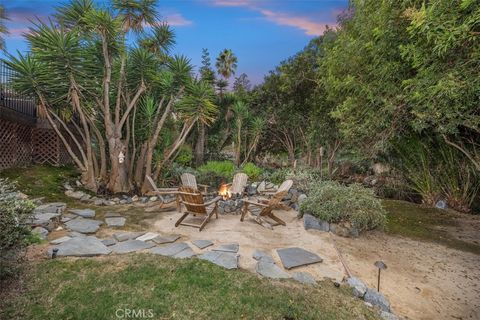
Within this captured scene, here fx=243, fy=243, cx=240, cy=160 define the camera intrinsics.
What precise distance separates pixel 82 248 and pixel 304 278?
117 inches

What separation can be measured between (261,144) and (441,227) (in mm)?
9466

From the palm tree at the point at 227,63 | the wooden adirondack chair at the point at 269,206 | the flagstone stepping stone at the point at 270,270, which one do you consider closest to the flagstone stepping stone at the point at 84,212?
the wooden adirondack chair at the point at 269,206

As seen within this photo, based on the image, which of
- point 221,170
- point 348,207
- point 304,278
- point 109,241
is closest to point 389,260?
point 348,207

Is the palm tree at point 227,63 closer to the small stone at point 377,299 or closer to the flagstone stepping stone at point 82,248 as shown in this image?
the flagstone stepping stone at point 82,248

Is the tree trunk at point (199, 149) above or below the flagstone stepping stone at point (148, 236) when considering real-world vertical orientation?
above

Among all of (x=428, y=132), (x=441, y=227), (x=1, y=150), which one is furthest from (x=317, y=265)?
(x=1, y=150)

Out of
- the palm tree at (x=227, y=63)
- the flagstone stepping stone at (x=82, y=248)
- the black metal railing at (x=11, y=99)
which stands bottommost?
the flagstone stepping stone at (x=82, y=248)

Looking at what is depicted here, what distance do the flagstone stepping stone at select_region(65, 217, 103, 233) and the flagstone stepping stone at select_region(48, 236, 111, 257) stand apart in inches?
21.7

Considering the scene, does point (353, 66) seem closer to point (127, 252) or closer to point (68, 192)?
point (127, 252)

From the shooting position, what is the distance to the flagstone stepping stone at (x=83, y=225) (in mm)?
4160

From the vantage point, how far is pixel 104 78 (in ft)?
21.6

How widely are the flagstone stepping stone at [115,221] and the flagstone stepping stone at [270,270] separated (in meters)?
2.87

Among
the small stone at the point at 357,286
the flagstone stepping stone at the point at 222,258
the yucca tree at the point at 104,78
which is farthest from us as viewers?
the yucca tree at the point at 104,78

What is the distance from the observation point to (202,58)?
591 inches
